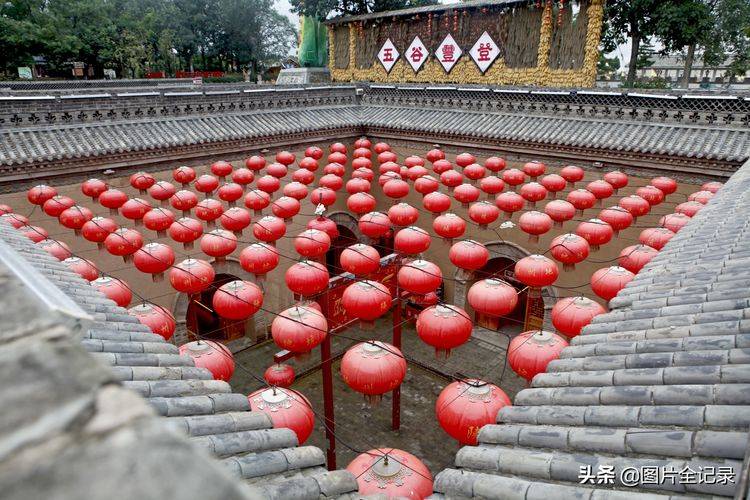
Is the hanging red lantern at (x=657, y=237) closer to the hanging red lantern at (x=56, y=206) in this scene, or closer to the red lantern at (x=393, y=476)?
the red lantern at (x=393, y=476)

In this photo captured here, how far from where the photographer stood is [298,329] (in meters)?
7.31

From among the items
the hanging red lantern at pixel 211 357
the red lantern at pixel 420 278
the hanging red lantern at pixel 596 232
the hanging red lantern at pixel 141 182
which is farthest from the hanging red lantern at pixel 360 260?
the hanging red lantern at pixel 141 182

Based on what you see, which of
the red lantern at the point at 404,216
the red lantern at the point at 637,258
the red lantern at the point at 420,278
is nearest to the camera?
the red lantern at the point at 637,258

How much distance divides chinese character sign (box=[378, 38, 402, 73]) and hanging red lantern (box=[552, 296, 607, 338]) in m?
15.7

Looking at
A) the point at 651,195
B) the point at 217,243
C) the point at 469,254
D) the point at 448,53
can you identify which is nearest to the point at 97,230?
the point at 217,243

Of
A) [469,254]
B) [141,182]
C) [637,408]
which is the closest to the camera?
[637,408]

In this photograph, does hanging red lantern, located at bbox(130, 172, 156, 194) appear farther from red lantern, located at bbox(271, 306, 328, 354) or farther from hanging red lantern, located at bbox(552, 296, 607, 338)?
hanging red lantern, located at bbox(552, 296, 607, 338)

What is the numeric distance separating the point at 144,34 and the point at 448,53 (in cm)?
2634

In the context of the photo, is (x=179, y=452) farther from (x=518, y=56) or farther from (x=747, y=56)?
(x=747, y=56)

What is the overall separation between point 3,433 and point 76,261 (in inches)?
332

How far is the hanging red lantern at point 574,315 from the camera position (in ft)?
23.9

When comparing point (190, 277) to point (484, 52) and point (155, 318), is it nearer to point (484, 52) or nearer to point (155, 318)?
point (155, 318)

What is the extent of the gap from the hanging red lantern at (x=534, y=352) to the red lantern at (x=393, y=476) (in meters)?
2.06

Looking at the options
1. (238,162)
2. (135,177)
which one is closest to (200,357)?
(135,177)
